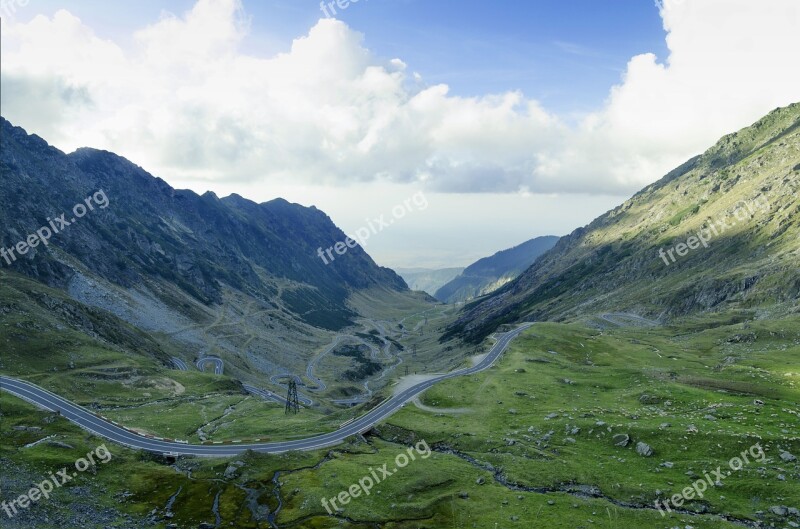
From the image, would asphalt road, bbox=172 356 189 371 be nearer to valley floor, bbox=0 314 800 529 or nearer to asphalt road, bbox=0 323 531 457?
asphalt road, bbox=0 323 531 457

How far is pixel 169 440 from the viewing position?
273 feet

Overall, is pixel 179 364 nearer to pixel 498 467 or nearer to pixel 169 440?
pixel 169 440

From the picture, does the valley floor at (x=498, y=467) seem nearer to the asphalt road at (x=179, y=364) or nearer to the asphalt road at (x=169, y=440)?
the asphalt road at (x=169, y=440)

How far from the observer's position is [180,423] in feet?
322

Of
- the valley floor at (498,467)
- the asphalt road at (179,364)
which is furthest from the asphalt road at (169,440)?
the asphalt road at (179,364)

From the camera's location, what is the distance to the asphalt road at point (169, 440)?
261 ft

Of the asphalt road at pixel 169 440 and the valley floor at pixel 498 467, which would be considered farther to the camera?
the asphalt road at pixel 169 440

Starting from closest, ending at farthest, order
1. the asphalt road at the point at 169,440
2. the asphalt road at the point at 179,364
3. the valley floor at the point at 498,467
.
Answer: the valley floor at the point at 498,467
the asphalt road at the point at 169,440
the asphalt road at the point at 179,364

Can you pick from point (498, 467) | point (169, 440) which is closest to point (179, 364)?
point (169, 440)

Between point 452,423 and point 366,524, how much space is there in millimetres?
32373

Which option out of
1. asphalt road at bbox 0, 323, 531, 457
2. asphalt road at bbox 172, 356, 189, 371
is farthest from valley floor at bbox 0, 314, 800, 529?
asphalt road at bbox 172, 356, 189, 371

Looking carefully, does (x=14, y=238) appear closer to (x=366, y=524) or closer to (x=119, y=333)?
(x=119, y=333)

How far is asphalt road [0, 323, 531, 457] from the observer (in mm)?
79438

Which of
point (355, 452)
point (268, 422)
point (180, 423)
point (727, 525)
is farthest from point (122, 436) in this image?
point (727, 525)
